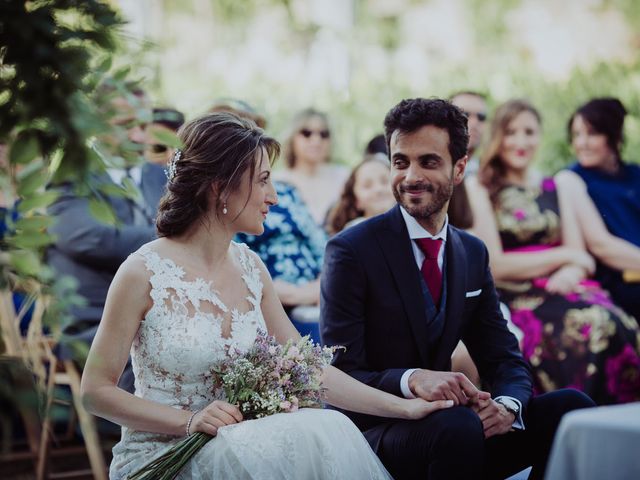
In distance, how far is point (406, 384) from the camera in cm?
336

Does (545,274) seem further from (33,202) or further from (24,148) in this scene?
(24,148)

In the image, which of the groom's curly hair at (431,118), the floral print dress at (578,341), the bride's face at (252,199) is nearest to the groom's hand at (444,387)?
the bride's face at (252,199)

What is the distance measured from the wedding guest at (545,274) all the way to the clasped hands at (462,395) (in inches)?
98.4

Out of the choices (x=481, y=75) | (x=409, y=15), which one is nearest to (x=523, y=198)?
(x=481, y=75)

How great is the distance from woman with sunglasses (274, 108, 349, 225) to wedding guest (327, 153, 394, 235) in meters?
1.04

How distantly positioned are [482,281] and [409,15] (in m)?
17.5

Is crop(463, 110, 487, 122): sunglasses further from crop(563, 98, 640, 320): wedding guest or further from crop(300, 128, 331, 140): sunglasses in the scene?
crop(300, 128, 331, 140): sunglasses

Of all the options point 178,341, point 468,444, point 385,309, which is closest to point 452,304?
point 385,309

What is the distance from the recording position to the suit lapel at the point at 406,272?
3.51m

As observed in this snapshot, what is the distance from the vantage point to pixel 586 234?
6.52 metres

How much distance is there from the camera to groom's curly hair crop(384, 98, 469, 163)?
12.0 feet

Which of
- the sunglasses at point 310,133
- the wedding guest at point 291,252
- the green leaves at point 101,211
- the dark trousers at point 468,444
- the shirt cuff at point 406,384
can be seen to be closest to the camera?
the green leaves at point 101,211

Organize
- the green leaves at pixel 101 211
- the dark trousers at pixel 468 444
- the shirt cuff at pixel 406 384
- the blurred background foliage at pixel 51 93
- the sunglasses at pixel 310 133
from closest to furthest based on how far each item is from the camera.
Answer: the blurred background foliage at pixel 51 93
the green leaves at pixel 101 211
the dark trousers at pixel 468 444
the shirt cuff at pixel 406 384
the sunglasses at pixel 310 133

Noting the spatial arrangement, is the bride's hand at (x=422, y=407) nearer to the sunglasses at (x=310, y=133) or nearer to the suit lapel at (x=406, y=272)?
the suit lapel at (x=406, y=272)
